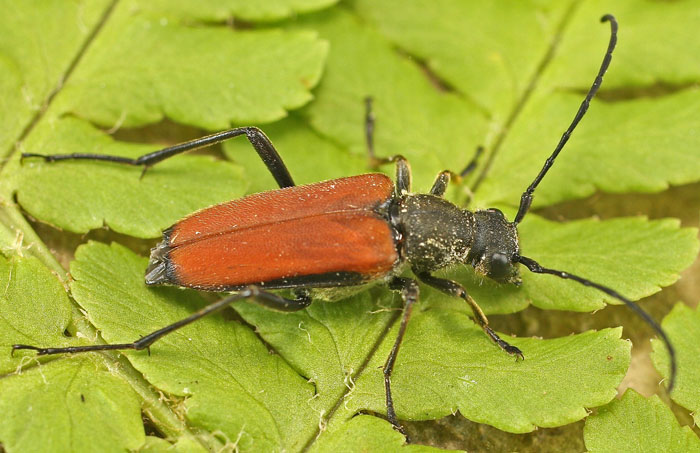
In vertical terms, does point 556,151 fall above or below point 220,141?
above

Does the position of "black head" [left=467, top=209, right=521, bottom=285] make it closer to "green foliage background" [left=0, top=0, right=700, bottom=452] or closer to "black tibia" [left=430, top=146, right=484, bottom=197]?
"green foliage background" [left=0, top=0, right=700, bottom=452]

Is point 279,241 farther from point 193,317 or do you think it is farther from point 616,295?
point 616,295

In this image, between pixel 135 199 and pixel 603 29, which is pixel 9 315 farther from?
pixel 603 29

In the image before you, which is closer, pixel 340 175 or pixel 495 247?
pixel 495 247

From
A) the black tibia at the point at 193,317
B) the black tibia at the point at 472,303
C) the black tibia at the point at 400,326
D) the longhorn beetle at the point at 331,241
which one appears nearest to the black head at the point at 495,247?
the longhorn beetle at the point at 331,241

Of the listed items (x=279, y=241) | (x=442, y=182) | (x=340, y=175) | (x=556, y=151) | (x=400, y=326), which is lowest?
(x=400, y=326)

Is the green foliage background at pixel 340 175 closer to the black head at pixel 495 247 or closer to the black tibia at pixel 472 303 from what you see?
the black tibia at pixel 472 303

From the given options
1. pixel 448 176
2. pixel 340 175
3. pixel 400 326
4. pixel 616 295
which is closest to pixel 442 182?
pixel 448 176
